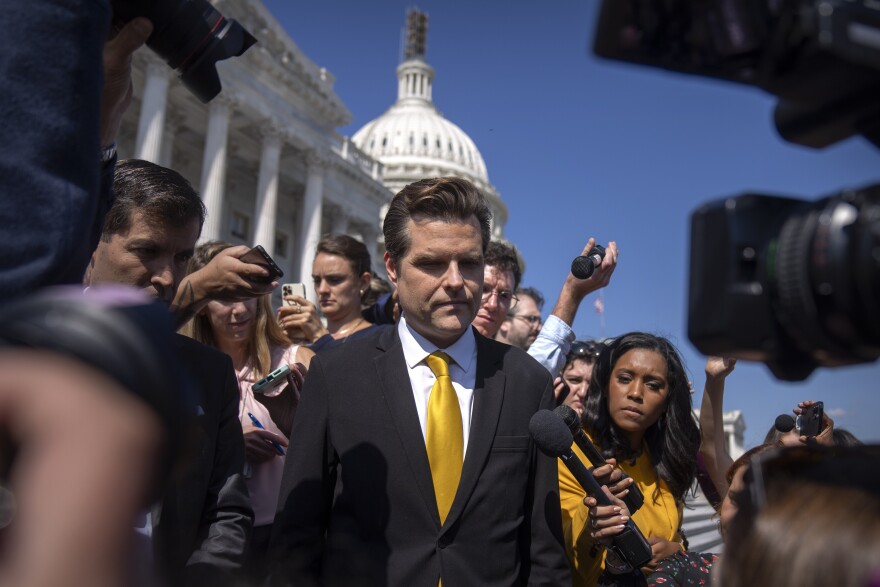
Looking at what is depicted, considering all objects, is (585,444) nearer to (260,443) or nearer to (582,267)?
(582,267)

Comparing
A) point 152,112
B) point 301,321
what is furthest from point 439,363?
point 152,112

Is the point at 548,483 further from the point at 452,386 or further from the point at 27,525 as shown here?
the point at 27,525

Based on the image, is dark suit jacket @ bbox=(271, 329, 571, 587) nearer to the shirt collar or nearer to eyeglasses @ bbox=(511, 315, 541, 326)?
the shirt collar

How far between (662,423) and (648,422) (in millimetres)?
129

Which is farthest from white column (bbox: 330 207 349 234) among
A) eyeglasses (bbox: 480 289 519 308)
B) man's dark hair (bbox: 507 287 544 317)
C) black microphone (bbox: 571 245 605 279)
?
black microphone (bbox: 571 245 605 279)

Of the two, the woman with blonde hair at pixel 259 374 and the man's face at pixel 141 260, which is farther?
the woman with blonde hair at pixel 259 374

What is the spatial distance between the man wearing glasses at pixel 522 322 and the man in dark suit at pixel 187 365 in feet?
14.6

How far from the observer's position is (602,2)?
1053mm

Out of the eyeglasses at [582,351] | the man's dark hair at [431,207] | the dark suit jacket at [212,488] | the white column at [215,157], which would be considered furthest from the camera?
the white column at [215,157]

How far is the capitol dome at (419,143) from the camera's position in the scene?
7694 centimetres

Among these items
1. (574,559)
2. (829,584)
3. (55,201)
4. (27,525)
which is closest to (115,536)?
(27,525)

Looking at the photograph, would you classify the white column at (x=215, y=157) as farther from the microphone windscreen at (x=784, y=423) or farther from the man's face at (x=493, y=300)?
the microphone windscreen at (x=784, y=423)

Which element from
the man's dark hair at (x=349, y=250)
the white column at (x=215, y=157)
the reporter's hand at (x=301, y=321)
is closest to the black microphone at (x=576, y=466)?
the reporter's hand at (x=301, y=321)

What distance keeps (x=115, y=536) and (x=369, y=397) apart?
1.88 m
